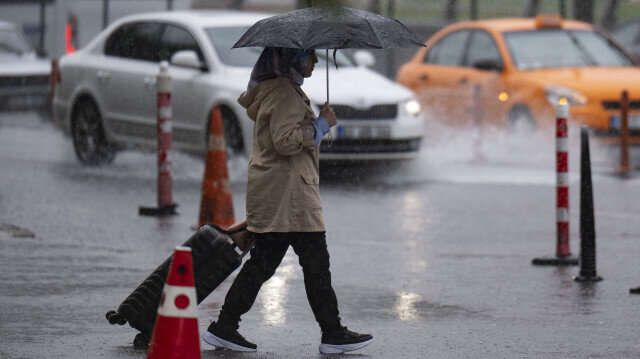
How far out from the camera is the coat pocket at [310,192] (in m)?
6.11

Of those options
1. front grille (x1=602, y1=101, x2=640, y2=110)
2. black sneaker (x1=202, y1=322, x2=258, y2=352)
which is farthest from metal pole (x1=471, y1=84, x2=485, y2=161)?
black sneaker (x1=202, y1=322, x2=258, y2=352)

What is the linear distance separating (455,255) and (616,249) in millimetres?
1157

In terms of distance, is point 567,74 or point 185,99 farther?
point 567,74

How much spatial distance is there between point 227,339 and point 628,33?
1657cm

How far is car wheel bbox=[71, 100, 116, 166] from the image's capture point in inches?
586

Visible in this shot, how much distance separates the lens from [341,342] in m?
6.16

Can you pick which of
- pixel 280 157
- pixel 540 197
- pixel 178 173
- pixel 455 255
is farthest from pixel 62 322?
pixel 178 173

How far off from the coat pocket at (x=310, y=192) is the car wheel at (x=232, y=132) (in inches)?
283

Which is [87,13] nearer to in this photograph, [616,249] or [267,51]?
[616,249]

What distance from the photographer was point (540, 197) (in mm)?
12562

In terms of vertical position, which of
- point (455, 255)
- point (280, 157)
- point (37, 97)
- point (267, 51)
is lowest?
point (37, 97)

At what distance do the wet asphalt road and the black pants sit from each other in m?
0.18

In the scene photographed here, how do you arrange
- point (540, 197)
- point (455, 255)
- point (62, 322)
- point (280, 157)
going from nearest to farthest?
point (280, 157), point (62, 322), point (455, 255), point (540, 197)

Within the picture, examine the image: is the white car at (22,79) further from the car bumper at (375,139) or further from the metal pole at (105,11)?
the car bumper at (375,139)
